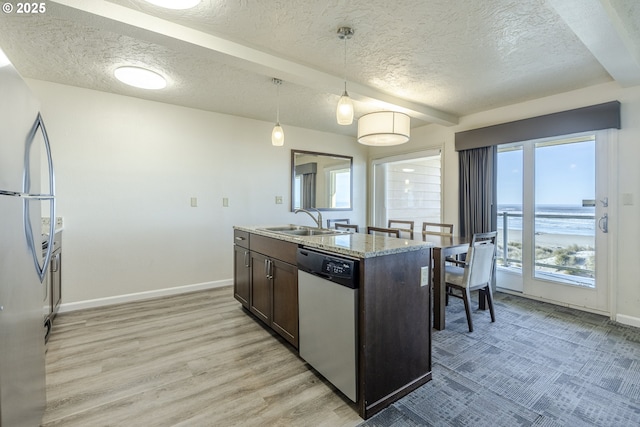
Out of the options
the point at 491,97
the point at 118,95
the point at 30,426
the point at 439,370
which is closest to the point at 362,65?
the point at 491,97

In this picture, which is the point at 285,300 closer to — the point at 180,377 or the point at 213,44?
the point at 180,377

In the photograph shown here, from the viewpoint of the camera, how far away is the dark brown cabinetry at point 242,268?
2.88 m

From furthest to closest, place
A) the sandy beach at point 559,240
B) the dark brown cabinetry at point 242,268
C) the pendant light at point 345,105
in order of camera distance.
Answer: the sandy beach at point 559,240 < the dark brown cabinetry at point 242,268 < the pendant light at point 345,105

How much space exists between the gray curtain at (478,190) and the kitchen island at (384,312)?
91.8 inches

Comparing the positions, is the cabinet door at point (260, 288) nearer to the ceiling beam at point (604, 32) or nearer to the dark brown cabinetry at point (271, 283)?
the dark brown cabinetry at point (271, 283)

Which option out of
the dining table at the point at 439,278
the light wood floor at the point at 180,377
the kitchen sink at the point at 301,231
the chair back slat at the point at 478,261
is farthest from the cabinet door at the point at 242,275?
the chair back slat at the point at 478,261

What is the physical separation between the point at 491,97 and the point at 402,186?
2068 millimetres

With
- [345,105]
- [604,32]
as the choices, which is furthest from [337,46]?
[604,32]

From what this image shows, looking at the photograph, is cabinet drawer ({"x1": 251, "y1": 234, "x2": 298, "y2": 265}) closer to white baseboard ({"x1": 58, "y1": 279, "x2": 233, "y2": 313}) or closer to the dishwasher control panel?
the dishwasher control panel

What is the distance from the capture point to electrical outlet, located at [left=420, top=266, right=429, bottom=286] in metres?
1.84

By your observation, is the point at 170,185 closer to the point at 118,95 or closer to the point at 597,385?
the point at 118,95

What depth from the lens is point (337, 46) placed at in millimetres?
2264

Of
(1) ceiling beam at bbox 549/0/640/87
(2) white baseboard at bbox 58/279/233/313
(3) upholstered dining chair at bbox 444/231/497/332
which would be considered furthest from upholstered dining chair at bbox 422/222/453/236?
(2) white baseboard at bbox 58/279/233/313

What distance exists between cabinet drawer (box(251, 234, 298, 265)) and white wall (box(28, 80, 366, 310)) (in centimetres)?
151
